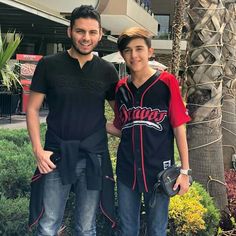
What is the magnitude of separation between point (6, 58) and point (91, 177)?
187cm

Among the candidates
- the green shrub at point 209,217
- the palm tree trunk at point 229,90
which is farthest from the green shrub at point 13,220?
the palm tree trunk at point 229,90

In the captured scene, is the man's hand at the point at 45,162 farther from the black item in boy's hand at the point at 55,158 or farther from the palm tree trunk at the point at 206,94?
the palm tree trunk at the point at 206,94

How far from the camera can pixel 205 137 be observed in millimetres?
4738

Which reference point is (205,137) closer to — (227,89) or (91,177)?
(91,177)

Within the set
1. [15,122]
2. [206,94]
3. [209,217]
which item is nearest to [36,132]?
[209,217]

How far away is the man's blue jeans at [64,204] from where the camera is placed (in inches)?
115

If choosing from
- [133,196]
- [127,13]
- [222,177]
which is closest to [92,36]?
[133,196]

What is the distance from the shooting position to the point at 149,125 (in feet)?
9.74

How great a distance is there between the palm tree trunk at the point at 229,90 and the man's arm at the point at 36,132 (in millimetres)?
4435

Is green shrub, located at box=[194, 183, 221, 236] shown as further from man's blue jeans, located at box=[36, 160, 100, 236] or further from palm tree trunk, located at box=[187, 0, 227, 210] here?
man's blue jeans, located at box=[36, 160, 100, 236]

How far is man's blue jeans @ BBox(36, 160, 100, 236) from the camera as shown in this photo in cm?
293

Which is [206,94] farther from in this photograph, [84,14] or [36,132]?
[36,132]

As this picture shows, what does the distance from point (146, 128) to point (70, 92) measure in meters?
0.55

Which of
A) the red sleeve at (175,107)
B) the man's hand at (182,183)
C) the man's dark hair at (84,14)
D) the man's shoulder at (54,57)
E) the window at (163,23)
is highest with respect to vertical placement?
the window at (163,23)
